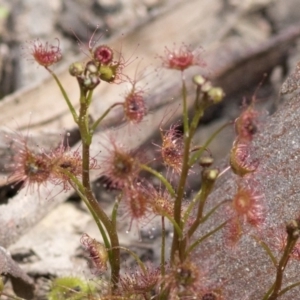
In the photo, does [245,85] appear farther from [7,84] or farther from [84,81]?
[84,81]

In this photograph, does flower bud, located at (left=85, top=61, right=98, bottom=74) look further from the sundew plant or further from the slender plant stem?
the slender plant stem

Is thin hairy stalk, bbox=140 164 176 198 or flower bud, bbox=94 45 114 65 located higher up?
flower bud, bbox=94 45 114 65

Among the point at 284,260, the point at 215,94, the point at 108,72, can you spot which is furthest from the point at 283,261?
the point at 108,72

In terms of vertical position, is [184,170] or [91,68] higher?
[91,68]

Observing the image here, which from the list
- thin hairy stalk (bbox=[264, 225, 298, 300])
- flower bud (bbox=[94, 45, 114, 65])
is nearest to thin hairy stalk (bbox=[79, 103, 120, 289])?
flower bud (bbox=[94, 45, 114, 65])

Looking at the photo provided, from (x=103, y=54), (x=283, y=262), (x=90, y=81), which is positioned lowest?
(x=283, y=262)

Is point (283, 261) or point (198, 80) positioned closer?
point (198, 80)

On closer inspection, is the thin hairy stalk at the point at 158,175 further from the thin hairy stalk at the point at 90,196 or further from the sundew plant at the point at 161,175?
the thin hairy stalk at the point at 90,196

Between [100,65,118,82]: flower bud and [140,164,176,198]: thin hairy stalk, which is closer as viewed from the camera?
[140,164,176,198]: thin hairy stalk

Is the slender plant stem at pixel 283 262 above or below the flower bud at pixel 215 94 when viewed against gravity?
below

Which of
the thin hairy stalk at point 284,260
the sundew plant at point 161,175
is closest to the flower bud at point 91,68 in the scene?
the sundew plant at point 161,175

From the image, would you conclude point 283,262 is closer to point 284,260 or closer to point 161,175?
point 284,260

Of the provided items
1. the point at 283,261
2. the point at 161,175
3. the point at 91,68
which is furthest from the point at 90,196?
the point at 283,261
